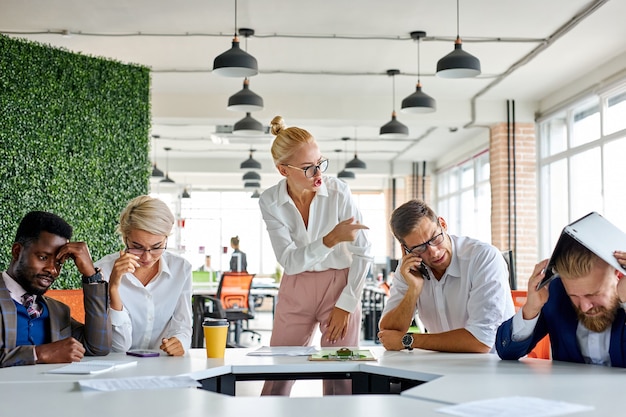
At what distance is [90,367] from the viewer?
2.15 m

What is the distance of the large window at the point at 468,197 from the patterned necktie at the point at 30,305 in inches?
430

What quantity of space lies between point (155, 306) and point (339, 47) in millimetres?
5506

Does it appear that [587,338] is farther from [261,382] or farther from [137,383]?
[261,382]

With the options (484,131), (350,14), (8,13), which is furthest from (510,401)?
(484,131)

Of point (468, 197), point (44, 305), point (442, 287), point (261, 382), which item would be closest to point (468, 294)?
point (442, 287)

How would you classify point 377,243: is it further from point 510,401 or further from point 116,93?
point 510,401

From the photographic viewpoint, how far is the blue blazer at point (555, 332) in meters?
2.31

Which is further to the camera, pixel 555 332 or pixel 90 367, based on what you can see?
pixel 555 332

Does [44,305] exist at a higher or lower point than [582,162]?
lower

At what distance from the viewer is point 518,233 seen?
10.4 metres

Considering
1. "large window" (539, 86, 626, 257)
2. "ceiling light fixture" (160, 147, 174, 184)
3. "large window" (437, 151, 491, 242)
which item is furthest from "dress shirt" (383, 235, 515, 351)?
"ceiling light fixture" (160, 147, 174, 184)

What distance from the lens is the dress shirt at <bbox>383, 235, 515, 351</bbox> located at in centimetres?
271

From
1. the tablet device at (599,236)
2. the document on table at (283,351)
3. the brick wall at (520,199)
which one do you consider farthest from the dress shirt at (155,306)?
the brick wall at (520,199)

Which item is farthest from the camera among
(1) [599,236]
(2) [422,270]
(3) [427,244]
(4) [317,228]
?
(4) [317,228]
